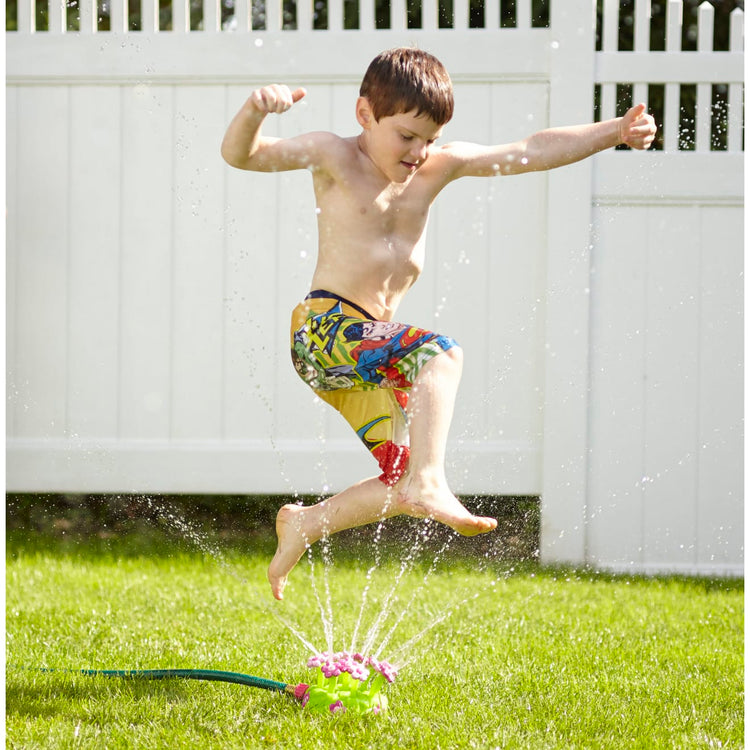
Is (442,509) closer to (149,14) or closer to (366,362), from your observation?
(366,362)

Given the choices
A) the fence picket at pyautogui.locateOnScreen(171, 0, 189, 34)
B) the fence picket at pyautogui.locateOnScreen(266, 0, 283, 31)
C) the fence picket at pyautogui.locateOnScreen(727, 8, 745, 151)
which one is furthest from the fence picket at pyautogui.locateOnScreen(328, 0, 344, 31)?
the fence picket at pyautogui.locateOnScreen(727, 8, 745, 151)

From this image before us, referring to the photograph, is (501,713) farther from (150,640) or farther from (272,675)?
(150,640)

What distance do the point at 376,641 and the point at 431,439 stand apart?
1306mm

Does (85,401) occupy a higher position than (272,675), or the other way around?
(85,401)

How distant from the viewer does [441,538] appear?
15.4ft

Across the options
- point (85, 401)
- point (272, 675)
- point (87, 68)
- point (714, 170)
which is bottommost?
point (272, 675)

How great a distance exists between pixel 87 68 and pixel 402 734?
3189 millimetres

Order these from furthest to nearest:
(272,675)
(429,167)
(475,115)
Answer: (475,115)
(272,675)
(429,167)

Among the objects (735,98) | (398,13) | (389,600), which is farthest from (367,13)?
(389,600)

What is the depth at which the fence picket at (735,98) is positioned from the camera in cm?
418

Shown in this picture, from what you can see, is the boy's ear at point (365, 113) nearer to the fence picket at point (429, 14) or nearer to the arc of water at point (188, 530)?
the fence picket at point (429, 14)

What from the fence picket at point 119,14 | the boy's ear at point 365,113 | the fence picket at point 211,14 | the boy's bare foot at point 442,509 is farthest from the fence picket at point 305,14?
the boy's bare foot at point 442,509

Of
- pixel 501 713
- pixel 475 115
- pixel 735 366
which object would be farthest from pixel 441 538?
pixel 501 713

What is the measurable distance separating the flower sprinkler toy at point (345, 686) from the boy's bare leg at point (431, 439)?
1.71 feet
